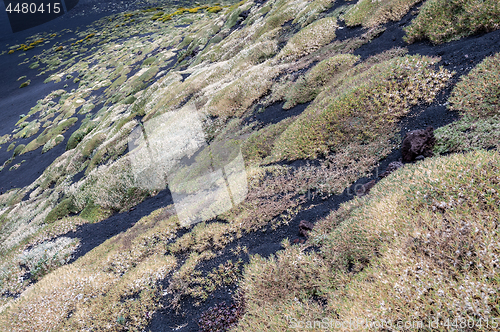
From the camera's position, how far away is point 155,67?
220 ft

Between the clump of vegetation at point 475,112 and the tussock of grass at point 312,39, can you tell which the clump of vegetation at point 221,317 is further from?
the tussock of grass at point 312,39

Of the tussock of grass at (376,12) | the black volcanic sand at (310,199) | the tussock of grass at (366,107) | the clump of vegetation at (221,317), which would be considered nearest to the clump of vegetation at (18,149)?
the black volcanic sand at (310,199)

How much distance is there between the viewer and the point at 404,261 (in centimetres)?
478

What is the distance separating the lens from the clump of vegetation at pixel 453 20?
12.1m

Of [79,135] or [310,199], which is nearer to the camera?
[310,199]

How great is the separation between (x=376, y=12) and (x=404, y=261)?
2227 centimetres

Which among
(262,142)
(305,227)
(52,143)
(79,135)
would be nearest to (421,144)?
(305,227)

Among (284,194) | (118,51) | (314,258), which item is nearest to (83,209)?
(284,194)

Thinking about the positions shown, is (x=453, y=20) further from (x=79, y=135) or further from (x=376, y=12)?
(x=79, y=135)

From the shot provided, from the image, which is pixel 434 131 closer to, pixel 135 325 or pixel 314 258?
pixel 314 258

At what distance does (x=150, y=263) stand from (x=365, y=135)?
1137cm

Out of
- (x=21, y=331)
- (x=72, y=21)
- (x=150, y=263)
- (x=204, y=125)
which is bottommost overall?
(x=21, y=331)

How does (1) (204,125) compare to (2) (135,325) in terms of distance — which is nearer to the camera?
(2) (135,325)

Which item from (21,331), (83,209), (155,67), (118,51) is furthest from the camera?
(118,51)
